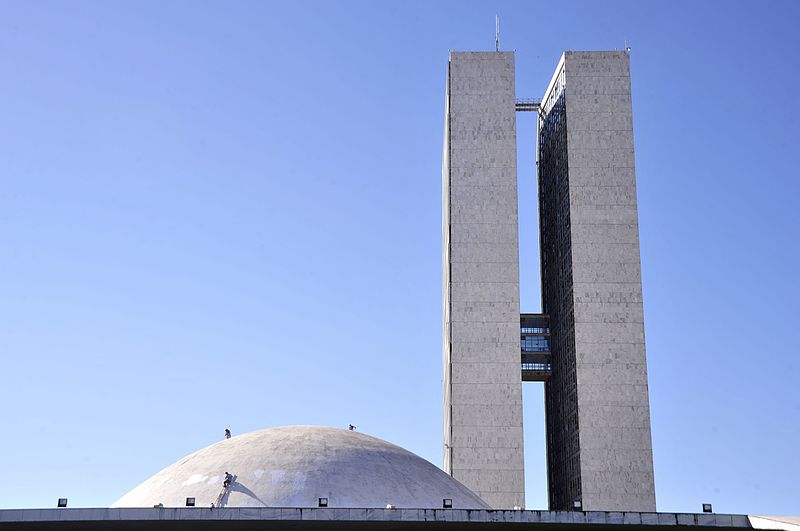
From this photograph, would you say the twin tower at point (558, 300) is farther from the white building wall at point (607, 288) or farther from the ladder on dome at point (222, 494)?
the ladder on dome at point (222, 494)

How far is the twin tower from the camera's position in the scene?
94812 mm

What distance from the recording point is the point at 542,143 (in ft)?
381

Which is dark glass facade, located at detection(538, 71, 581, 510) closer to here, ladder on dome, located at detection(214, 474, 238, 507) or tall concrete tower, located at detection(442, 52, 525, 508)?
tall concrete tower, located at detection(442, 52, 525, 508)

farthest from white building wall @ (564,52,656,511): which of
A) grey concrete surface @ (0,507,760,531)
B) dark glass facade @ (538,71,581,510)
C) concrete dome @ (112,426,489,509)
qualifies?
grey concrete surface @ (0,507,760,531)

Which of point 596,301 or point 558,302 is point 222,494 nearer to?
point 596,301

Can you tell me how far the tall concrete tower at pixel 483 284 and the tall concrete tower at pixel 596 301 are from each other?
551cm

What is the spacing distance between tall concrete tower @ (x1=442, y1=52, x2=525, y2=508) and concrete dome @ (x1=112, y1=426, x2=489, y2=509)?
5352 centimetres

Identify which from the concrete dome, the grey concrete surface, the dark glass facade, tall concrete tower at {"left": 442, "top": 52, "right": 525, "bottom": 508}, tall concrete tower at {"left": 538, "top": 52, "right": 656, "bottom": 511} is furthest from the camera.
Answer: the dark glass facade

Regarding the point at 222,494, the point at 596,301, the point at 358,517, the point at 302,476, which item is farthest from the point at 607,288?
the point at 358,517

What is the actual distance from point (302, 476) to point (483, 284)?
6426 cm

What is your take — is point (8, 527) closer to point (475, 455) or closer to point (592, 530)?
point (592, 530)

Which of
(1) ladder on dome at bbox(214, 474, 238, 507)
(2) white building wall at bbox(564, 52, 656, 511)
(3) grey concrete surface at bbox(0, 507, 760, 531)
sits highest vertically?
(2) white building wall at bbox(564, 52, 656, 511)

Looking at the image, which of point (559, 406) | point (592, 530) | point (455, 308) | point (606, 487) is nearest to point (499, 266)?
point (455, 308)

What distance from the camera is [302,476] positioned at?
37.9 m
